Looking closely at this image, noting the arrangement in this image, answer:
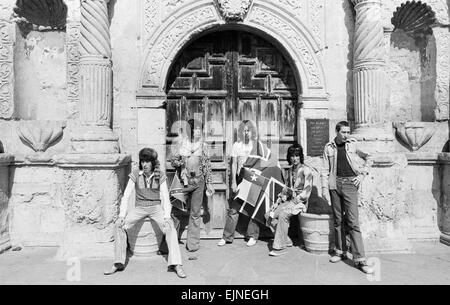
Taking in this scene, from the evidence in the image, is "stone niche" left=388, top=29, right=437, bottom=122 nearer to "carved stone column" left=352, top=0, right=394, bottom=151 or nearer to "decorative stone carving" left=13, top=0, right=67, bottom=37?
"carved stone column" left=352, top=0, right=394, bottom=151

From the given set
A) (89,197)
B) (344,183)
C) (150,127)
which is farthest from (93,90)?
(344,183)

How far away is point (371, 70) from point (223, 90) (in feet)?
7.46

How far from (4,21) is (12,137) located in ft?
5.82

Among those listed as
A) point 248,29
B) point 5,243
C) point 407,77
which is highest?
point 248,29

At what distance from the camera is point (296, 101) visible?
5754mm

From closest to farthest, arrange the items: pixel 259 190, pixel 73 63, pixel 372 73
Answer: pixel 372 73
pixel 259 190
pixel 73 63

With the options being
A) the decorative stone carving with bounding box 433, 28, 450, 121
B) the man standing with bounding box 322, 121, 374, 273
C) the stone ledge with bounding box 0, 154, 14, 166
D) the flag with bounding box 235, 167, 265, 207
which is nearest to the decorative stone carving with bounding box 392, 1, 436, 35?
the decorative stone carving with bounding box 433, 28, 450, 121

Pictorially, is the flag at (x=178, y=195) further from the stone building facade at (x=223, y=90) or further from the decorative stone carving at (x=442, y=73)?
the decorative stone carving at (x=442, y=73)

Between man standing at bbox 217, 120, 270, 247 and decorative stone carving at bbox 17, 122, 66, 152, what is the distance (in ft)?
8.87

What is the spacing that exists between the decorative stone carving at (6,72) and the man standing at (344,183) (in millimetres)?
4740

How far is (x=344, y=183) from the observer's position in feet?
14.3

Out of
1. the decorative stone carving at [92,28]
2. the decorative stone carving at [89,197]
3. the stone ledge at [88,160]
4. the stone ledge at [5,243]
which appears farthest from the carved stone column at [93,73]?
the stone ledge at [5,243]

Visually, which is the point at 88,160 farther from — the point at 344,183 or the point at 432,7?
the point at 432,7

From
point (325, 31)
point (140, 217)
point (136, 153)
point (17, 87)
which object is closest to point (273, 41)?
point (325, 31)
